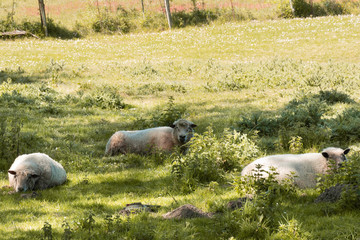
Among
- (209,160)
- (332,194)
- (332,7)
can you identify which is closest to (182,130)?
(209,160)

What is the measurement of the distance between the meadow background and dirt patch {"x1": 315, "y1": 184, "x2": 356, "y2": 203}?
0.24m

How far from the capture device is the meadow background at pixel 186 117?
7.30 meters

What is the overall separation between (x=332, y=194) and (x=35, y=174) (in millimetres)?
6727

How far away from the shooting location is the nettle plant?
33.3ft

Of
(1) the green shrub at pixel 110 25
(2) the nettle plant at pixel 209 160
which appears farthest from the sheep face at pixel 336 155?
(1) the green shrub at pixel 110 25

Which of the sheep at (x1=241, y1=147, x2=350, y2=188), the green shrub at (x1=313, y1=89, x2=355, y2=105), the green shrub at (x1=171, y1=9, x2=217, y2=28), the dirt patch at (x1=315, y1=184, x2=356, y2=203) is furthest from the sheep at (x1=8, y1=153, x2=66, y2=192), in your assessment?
the green shrub at (x1=171, y1=9, x2=217, y2=28)

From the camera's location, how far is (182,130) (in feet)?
42.8

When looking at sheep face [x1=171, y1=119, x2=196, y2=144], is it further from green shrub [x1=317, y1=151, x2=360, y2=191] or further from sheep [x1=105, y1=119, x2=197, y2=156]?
green shrub [x1=317, y1=151, x2=360, y2=191]

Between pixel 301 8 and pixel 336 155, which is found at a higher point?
pixel 301 8

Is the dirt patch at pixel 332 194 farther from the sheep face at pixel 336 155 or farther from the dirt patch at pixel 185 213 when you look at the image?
the dirt patch at pixel 185 213

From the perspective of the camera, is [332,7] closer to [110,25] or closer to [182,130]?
[110,25]

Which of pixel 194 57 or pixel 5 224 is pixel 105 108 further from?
pixel 194 57

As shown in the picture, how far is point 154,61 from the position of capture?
34.8m

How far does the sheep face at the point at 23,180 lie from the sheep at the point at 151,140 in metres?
3.55
